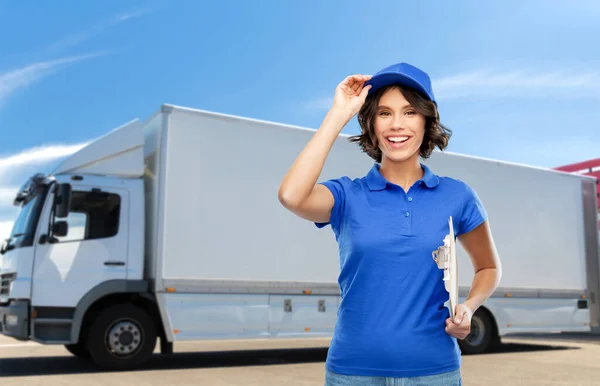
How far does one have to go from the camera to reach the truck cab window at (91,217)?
8.85 m

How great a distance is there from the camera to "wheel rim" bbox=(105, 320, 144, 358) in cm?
871

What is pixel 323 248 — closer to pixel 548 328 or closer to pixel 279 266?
pixel 279 266

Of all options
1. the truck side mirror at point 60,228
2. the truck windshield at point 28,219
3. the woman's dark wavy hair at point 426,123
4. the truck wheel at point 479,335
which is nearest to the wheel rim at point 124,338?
the truck side mirror at point 60,228

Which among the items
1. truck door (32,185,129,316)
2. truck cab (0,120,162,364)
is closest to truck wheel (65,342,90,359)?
truck cab (0,120,162,364)

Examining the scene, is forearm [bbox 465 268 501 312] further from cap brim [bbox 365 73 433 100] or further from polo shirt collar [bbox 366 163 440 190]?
cap brim [bbox 365 73 433 100]

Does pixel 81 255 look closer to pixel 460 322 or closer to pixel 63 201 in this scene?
pixel 63 201

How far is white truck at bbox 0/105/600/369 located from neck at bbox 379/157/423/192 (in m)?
7.35

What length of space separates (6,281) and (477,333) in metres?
7.60

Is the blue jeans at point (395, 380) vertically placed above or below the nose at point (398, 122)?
below

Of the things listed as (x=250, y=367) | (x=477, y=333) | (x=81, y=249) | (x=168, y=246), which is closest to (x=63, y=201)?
(x=81, y=249)

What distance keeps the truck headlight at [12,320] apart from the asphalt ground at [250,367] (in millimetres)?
672

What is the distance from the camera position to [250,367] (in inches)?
386

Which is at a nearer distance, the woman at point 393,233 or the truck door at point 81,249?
the woman at point 393,233

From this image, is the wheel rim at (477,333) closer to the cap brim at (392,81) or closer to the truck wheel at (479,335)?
the truck wheel at (479,335)
